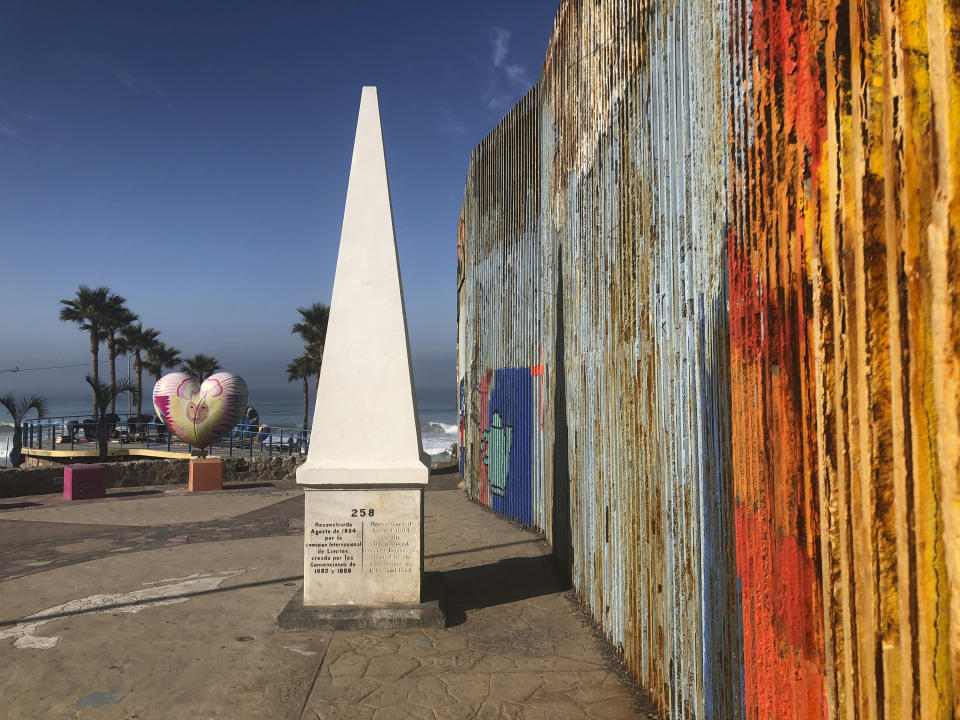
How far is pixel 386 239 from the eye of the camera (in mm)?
6117

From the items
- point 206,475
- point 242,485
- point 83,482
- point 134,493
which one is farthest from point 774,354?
point 242,485

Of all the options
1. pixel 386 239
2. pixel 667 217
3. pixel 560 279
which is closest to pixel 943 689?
pixel 667 217

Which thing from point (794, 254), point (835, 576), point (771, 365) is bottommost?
point (835, 576)

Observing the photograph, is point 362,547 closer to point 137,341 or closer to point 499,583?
point 499,583

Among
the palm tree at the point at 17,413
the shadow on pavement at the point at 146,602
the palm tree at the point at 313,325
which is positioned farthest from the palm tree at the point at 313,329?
the shadow on pavement at the point at 146,602

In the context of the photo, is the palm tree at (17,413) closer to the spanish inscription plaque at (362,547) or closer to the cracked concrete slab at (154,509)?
the cracked concrete slab at (154,509)

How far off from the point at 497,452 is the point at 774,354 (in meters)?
9.11

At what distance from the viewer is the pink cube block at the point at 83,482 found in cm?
1297

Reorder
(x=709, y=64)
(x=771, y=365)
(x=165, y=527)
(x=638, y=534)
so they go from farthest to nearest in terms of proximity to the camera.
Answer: (x=165, y=527) < (x=638, y=534) < (x=709, y=64) < (x=771, y=365)

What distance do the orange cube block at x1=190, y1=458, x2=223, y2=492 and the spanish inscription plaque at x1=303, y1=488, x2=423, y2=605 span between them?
10.4 m

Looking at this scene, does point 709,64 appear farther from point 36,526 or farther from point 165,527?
point 36,526

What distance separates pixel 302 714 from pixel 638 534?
2613mm

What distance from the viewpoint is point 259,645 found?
513 cm

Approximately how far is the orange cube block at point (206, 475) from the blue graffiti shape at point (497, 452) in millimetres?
7198
